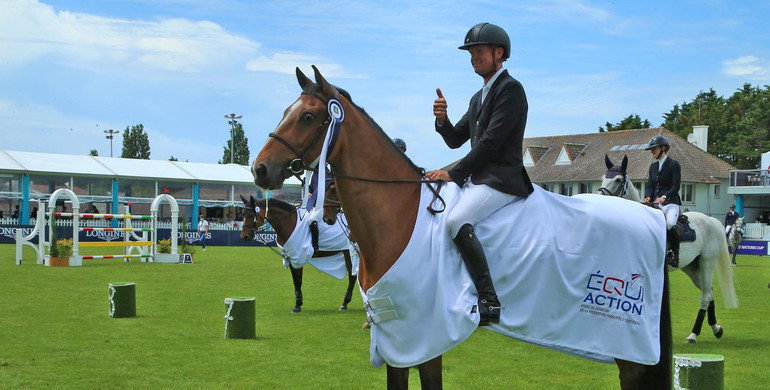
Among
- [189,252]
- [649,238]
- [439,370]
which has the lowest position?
[189,252]

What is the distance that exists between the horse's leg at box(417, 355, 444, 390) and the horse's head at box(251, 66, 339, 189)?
1567mm

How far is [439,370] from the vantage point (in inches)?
181

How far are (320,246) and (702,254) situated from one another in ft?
22.9

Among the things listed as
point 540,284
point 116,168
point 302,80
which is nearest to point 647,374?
point 540,284

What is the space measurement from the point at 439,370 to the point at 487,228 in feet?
3.39

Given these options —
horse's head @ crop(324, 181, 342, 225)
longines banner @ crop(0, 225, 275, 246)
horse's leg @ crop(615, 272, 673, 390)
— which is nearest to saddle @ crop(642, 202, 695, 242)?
horse's leg @ crop(615, 272, 673, 390)

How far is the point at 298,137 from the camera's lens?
14.4 feet

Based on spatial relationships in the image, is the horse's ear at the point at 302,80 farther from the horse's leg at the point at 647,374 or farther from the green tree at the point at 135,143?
the green tree at the point at 135,143

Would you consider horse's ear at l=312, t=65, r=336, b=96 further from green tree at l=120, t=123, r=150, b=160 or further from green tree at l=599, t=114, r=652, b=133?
green tree at l=120, t=123, r=150, b=160

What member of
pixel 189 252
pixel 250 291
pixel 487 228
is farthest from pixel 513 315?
pixel 189 252

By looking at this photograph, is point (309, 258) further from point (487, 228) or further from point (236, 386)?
point (487, 228)

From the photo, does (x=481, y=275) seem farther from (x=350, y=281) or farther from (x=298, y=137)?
(x=350, y=281)

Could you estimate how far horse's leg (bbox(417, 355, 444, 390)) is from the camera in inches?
180

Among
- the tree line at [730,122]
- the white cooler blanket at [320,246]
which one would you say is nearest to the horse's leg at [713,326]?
the white cooler blanket at [320,246]
